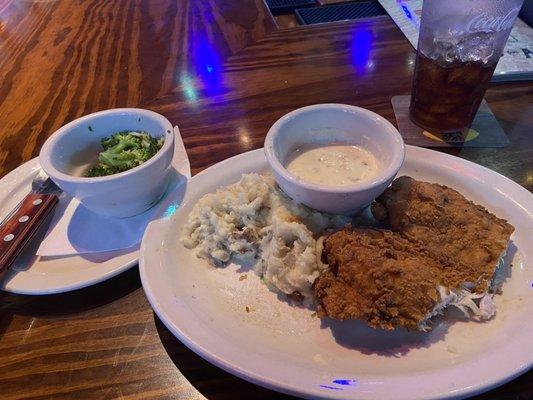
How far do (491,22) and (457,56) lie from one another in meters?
0.22

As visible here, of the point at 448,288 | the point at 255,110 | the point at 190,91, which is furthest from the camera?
the point at 190,91

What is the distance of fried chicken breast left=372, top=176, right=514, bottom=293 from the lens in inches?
60.1

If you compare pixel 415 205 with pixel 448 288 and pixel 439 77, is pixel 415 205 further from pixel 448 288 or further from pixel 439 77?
pixel 439 77

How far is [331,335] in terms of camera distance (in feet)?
4.89

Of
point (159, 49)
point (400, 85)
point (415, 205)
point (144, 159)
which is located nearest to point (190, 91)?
point (159, 49)

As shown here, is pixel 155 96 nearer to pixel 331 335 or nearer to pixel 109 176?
pixel 109 176

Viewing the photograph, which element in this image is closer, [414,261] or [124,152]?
[414,261]

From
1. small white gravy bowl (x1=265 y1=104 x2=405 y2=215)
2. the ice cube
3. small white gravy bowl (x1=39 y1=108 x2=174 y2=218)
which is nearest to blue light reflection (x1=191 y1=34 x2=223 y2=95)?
small white gravy bowl (x1=39 y1=108 x2=174 y2=218)

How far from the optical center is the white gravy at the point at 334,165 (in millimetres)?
1781

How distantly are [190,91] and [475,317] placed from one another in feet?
7.78

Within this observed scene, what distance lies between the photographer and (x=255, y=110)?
2.77 meters

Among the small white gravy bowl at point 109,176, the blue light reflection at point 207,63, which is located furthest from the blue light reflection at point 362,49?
the small white gravy bowl at point 109,176

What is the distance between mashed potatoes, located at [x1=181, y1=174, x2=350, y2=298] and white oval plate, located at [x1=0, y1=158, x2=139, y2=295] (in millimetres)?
314

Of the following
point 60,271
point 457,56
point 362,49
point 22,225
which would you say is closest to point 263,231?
point 60,271
